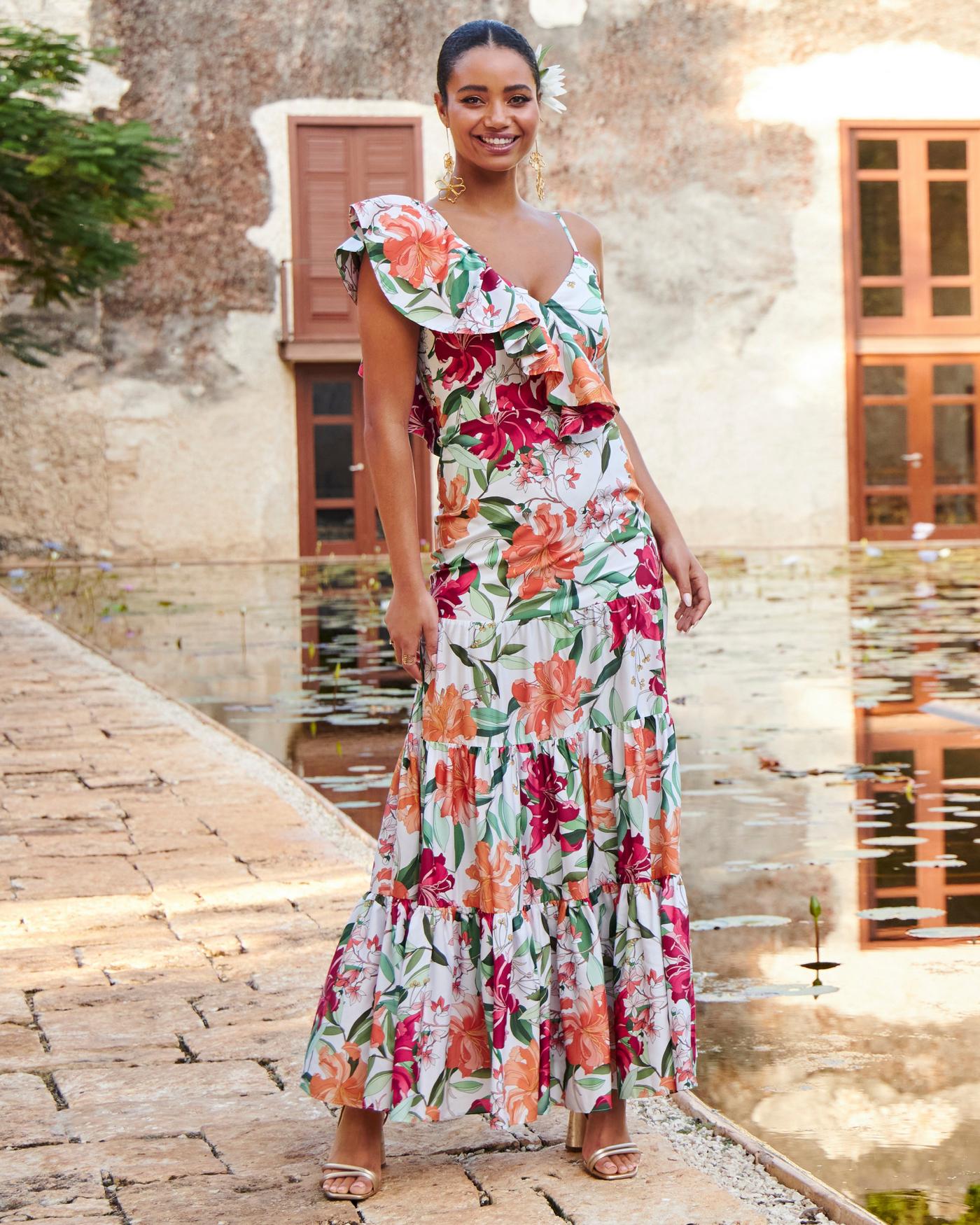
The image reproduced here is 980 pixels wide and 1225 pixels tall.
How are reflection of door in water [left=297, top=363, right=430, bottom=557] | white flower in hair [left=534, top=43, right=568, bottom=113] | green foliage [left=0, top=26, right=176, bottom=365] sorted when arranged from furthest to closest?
reflection of door in water [left=297, top=363, right=430, bottom=557] → green foliage [left=0, top=26, right=176, bottom=365] → white flower in hair [left=534, top=43, right=568, bottom=113]

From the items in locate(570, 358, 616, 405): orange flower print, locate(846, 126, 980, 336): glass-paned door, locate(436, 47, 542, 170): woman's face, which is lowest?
locate(570, 358, 616, 405): orange flower print

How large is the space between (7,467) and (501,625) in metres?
16.9

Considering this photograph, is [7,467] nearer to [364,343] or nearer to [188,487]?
[188,487]

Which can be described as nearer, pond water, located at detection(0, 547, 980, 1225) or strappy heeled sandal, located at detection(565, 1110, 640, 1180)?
strappy heeled sandal, located at detection(565, 1110, 640, 1180)

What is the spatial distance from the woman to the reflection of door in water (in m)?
16.3

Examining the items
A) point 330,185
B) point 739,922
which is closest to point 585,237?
point 739,922

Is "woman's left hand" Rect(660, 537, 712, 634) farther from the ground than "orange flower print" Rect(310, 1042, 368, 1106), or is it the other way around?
"woman's left hand" Rect(660, 537, 712, 634)

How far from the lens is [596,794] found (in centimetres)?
213

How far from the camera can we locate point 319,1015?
2.15 m

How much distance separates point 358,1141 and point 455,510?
787 millimetres

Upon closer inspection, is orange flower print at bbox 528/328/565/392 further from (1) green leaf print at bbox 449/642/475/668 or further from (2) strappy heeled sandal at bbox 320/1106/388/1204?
(2) strappy heeled sandal at bbox 320/1106/388/1204

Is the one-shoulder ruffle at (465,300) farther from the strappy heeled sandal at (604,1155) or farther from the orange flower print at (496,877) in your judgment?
the strappy heeled sandal at (604,1155)

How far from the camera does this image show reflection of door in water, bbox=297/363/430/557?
18.5 m

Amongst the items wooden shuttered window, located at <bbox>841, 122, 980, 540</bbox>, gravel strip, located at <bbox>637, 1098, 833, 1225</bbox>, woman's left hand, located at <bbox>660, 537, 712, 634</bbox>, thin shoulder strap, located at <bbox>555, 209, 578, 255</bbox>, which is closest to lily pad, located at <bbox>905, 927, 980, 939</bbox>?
gravel strip, located at <bbox>637, 1098, 833, 1225</bbox>
